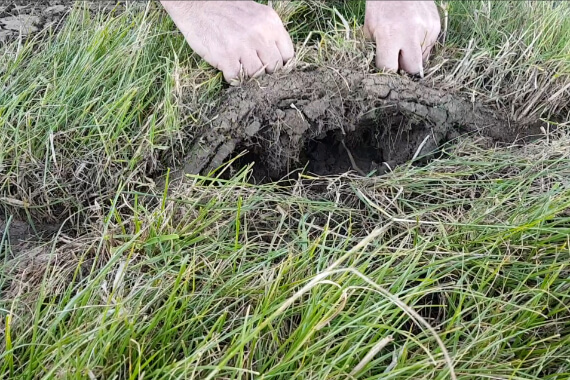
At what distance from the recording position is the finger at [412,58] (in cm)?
164

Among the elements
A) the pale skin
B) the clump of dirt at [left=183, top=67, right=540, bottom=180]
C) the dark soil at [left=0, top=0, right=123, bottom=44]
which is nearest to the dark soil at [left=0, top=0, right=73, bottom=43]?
the dark soil at [left=0, top=0, right=123, bottom=44]

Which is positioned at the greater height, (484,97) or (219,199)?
(219,199)

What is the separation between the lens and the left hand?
164 centimetres

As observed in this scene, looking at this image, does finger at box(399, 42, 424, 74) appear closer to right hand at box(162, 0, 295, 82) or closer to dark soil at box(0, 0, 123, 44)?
right hand at box(162, 0, 295, 82)

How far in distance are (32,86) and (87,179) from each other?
0.97 feet

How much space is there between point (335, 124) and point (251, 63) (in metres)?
0.30

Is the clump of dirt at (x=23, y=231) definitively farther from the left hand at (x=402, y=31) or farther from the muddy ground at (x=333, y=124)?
the left hand at (x=402, y=31)

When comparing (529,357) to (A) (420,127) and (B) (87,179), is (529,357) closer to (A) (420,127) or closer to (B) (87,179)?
(A) (420,127)

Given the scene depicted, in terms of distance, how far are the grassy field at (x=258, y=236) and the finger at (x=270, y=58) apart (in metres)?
0.07

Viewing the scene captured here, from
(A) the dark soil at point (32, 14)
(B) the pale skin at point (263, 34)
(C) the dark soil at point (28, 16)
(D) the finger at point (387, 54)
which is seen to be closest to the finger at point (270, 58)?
(B) the pale skin at point (263, 34)

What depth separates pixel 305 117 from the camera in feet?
4.95

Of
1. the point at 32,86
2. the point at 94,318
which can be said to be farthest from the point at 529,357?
the point at 32,86

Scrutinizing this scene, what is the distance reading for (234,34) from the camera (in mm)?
1611

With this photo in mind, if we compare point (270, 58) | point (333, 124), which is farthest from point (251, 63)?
point (333, 124)
